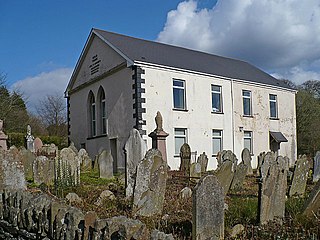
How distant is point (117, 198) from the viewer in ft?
27.8

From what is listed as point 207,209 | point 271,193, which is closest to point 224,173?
point 271,193

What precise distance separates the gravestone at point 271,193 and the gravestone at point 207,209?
3.86ft

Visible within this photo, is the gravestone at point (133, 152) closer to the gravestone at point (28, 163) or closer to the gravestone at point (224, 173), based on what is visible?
the gravestone at point (224, 173)

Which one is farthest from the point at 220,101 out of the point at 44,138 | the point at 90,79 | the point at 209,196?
the point at 209,196

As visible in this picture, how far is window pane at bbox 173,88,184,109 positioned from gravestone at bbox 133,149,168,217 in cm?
1393

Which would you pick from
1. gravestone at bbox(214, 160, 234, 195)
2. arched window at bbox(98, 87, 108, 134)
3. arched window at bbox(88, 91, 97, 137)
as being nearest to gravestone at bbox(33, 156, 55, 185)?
gravestone at bbox(214, 160, 234, 195)

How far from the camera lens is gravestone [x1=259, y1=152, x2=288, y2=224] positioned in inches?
233

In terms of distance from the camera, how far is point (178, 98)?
21766 millimetres

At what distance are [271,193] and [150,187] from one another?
2.48 metres

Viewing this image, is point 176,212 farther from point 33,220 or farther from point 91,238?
point 91,238

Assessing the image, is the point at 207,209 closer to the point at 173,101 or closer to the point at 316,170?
the point at 316,170

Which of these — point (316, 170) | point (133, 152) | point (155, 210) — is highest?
point (133, 152)

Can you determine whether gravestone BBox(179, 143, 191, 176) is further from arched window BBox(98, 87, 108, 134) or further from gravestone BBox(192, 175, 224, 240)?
gravestone BBox(192, 175, 224, 240)

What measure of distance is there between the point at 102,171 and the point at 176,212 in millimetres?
7313
